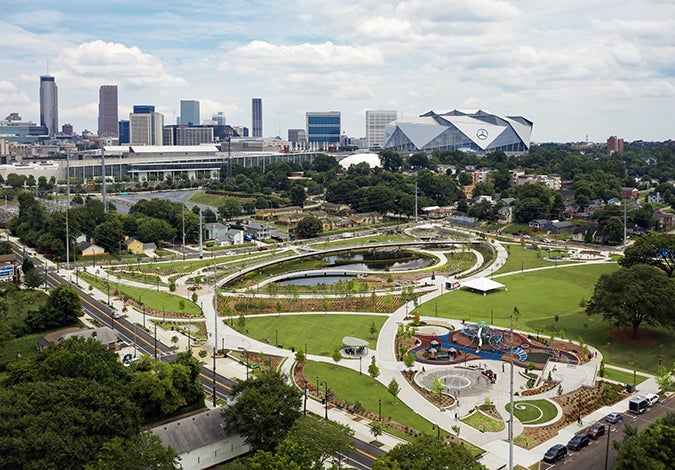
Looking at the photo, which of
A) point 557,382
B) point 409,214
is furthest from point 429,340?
point 409,214

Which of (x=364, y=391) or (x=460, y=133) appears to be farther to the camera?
(x=460, y=133)

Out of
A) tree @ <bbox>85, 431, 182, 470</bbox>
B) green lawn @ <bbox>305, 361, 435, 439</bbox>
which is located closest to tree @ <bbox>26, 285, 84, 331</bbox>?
green lawn @ <bbox>305, 361, 435, 439</bbox>

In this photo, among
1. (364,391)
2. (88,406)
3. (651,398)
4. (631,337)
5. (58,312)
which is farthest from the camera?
(58,312)

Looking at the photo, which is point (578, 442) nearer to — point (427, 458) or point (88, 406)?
point (427, 458)

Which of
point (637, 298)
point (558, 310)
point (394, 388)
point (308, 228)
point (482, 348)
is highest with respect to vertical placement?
point (637, 298)

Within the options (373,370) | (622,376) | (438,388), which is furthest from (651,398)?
(373,370)

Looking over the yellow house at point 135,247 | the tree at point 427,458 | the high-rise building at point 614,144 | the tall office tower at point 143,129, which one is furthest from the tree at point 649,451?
the tall office tower at point 143,129

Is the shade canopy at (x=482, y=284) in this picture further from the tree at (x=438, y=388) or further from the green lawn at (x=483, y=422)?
the green lawn at (x=483, y=422)
